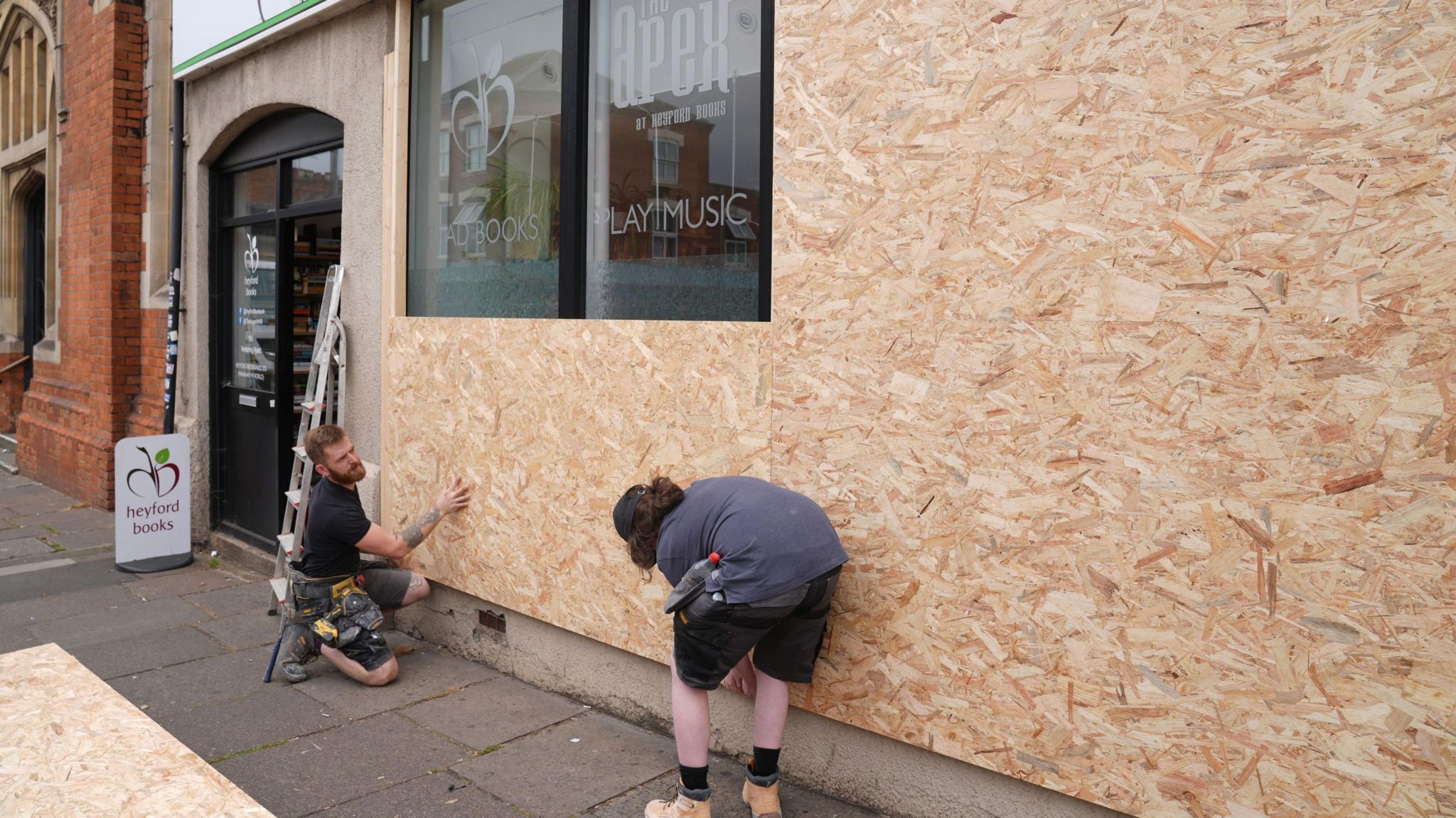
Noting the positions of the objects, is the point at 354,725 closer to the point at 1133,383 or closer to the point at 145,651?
the point at 145,651

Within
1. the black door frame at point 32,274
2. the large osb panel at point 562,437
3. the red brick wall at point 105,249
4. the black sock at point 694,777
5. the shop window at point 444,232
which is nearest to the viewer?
the black sock at point 694,777

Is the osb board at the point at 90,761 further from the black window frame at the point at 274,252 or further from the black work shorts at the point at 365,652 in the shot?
the black window frame at the point at 274,252

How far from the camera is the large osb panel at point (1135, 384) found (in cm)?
269

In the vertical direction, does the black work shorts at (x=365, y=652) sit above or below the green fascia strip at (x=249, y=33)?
below

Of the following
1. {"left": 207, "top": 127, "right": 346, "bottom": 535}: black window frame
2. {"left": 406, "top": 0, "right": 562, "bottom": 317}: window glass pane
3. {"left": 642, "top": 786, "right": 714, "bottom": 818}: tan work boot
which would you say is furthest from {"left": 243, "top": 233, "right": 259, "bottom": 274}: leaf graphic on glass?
{"left": 642, "top": 786, "right": 714, "bottom": 818}: tan work boot

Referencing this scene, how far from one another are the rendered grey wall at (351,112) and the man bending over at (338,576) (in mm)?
922

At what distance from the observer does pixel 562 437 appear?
4988mm

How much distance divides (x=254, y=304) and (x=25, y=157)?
286 inches

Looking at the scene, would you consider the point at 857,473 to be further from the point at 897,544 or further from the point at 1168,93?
the point at 1168,93

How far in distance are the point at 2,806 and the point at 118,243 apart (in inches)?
321

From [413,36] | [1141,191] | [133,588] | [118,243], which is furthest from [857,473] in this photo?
[118,243]

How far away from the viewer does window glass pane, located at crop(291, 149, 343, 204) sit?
A: 7172 millimetres

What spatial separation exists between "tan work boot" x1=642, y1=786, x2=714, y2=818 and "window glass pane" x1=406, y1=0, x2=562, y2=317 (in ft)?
9.07

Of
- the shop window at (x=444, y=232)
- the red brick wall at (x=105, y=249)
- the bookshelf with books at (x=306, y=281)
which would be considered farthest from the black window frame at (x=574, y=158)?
the red brick wall at (x=105, y=249)
